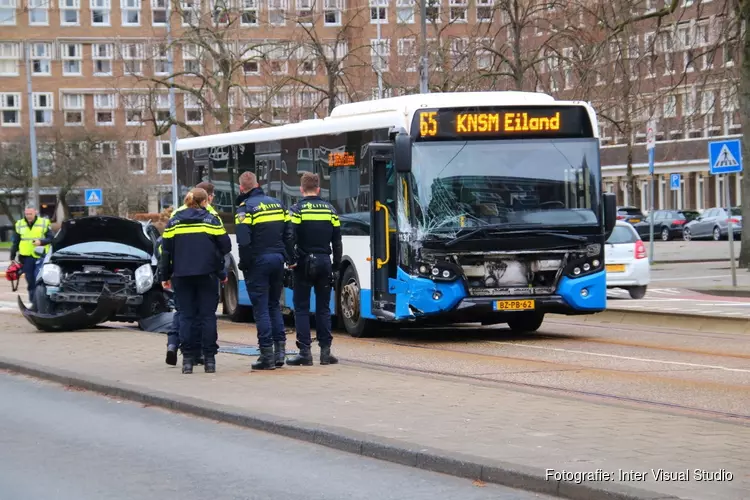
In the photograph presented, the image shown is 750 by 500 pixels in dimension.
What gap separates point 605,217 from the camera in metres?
17.8

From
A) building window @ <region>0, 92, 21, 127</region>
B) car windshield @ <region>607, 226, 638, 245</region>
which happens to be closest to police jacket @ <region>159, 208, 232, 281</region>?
car windshield @ <region>607, 226, 638, 245</region>

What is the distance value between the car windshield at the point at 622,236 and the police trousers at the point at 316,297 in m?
13.2

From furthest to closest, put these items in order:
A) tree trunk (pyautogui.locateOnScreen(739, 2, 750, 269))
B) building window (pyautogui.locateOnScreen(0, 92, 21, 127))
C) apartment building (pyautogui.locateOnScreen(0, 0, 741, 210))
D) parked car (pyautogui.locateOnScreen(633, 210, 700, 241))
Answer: building window (pyautogui.locateOnScreen(0, 92, 21, 127)) < parked car (pyautogui.locateOnScreen(633, 210, 700, 241)) < apartment building (pyautogui.locateOnScreen(0, 0, 741, 210)) < tree trunk (pyautogui.locateOnScreen(739, 2, 750, 269))

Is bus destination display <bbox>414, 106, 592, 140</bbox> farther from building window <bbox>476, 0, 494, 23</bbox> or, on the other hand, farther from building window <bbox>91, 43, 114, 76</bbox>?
building window <bbox>91, 43, 114, 76</bbox>

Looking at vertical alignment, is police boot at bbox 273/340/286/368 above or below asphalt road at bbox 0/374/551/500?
above

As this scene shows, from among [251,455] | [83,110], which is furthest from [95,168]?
[251,455]

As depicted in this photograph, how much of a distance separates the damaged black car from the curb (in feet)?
21.0

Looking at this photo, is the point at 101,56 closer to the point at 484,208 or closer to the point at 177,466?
the point at 484,208

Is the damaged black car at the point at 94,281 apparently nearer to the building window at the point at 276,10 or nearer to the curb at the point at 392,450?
the curb at the point at 392,450

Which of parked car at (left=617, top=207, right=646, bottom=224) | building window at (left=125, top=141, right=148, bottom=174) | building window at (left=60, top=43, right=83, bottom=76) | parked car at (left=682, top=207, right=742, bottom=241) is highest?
building window at (left=60, top=43, right=83, bottom=76)

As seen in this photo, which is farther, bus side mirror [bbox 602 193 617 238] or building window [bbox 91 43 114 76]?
building window [bbox 91 43 114 76]

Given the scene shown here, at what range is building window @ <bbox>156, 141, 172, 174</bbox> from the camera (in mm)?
99969

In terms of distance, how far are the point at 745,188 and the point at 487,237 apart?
60.9 ft

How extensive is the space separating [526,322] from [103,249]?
19.4 ft
